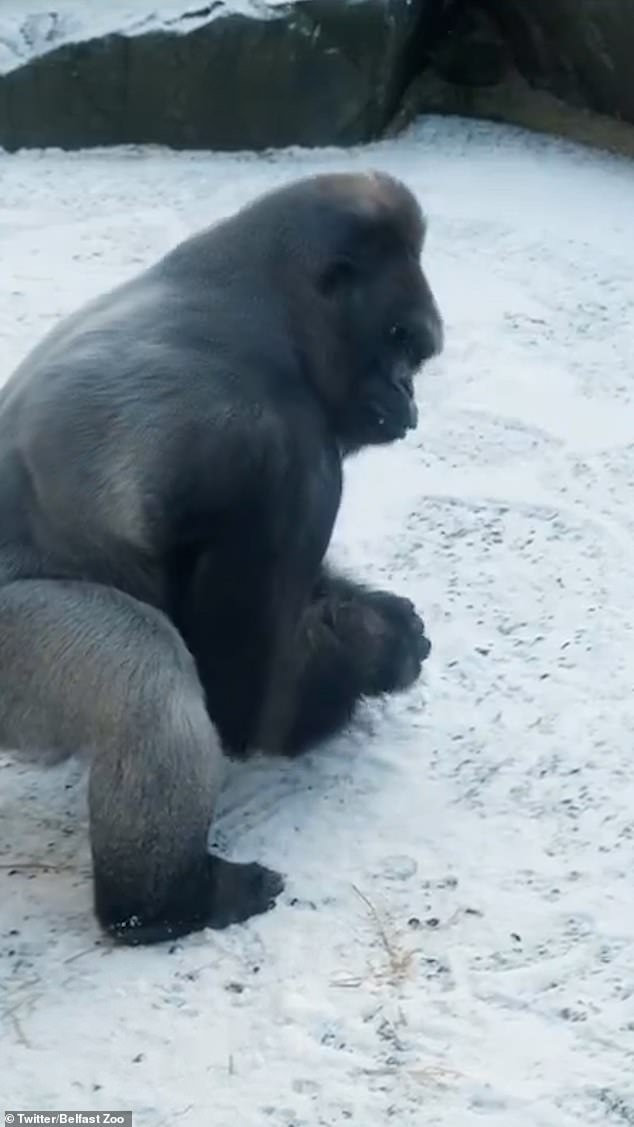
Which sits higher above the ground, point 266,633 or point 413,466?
point 266,633

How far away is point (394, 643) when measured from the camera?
9.70ft

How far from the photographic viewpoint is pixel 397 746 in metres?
2.92

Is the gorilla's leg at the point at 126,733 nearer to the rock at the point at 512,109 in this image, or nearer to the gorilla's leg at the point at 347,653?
the gorilla's leg at the point at 347,653

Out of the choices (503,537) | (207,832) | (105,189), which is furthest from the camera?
(105,189)

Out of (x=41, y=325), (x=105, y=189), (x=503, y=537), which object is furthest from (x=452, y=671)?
(x=105, y=189)

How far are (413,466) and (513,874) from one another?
52.8 inches

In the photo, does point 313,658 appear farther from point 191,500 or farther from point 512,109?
point 512,109

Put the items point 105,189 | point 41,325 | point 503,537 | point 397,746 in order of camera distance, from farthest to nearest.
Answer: point 105,189, point 41,325, point 503,537, point 397,746

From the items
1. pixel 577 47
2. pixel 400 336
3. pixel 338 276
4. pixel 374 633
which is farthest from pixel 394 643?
pixel 577 47

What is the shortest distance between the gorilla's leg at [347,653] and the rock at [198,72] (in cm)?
272

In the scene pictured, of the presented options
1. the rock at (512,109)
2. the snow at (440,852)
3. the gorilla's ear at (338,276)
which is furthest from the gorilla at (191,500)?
the rock at (512,109)

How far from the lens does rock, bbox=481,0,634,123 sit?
18.2 ft

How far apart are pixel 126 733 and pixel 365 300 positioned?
28.8 inches

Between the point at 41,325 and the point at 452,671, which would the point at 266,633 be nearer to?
the point at 452,671
